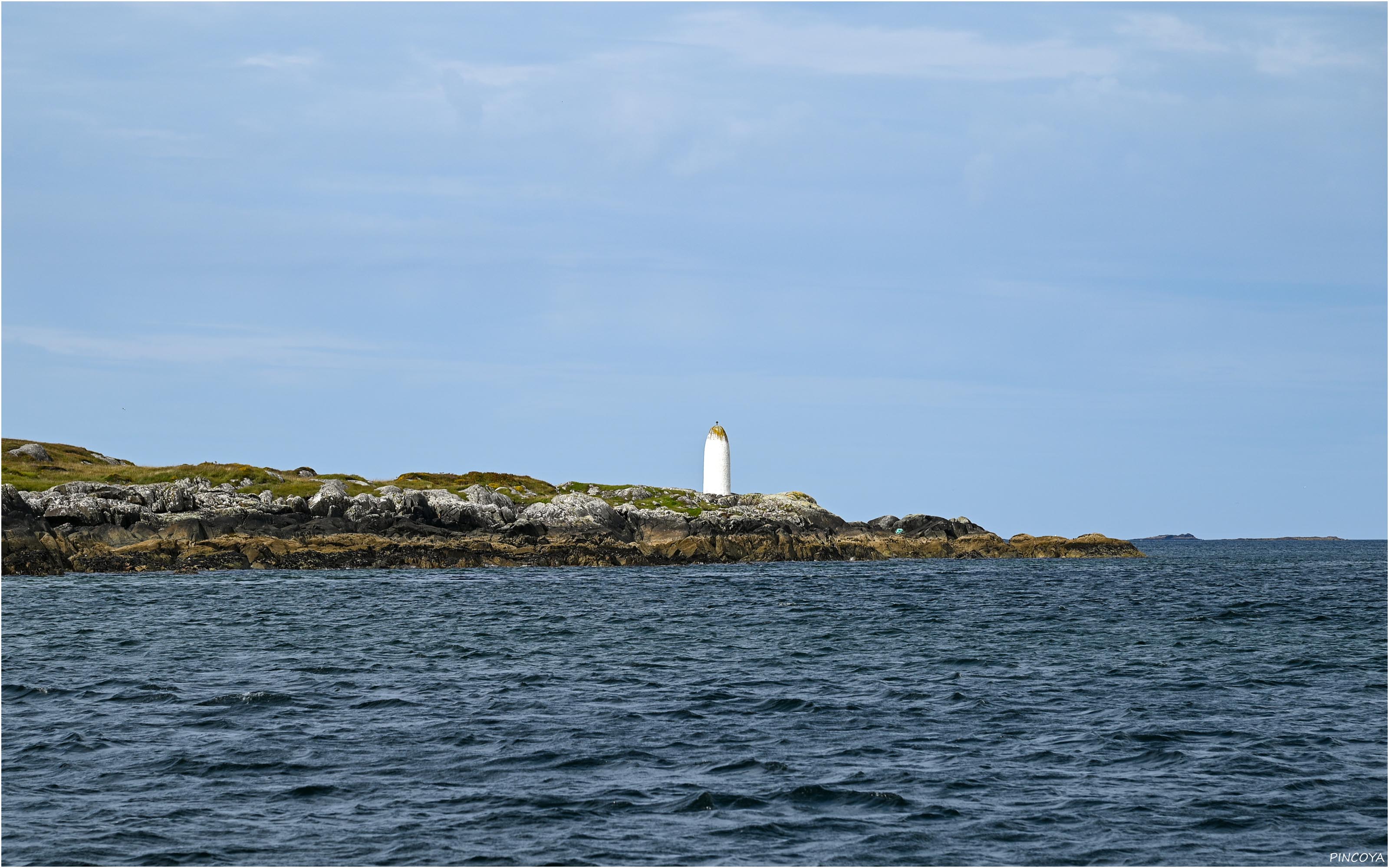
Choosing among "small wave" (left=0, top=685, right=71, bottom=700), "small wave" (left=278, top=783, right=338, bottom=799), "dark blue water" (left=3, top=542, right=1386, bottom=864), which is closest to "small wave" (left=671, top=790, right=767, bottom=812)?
"dark blue water" (left=3, top=542, right=1386, bottom=864)

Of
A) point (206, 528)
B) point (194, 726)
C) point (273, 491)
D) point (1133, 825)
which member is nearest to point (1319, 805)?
point (1133, 825)

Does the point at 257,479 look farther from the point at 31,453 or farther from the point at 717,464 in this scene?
the point at 717,464

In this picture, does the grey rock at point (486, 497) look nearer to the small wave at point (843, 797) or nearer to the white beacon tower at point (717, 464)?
the white beacon tower at point (717, 464)

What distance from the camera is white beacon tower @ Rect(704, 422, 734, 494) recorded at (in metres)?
126

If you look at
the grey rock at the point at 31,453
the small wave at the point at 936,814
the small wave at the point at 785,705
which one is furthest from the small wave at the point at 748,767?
the grey rock at the point at 31,453

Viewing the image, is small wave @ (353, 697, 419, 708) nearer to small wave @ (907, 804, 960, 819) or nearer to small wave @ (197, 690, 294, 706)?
small wave @ (197, 690, 294, 706)

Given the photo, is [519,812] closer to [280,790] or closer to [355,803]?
[355,803]

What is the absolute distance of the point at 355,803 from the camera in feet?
52.0

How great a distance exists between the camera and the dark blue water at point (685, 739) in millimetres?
14562

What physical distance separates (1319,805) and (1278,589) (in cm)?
5011

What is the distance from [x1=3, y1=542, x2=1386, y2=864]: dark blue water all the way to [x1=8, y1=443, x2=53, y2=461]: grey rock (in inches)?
2612

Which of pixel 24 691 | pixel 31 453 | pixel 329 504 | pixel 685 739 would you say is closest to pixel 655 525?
pixel 329 504

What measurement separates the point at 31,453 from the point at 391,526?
138ft

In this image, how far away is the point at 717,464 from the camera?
415ft
